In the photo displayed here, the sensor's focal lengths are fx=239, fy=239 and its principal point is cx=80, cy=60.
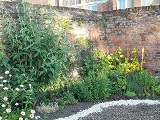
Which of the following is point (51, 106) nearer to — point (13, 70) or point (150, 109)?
point (13, 70)

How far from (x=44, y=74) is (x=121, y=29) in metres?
3.43

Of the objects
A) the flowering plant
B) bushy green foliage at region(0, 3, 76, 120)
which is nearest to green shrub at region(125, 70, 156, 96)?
bushy green foliage at region(0, 3, 76, 120)

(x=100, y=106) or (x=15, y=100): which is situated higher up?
(x=15, y=100)

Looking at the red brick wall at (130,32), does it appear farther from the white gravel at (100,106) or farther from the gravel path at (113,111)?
the gravel path at (113,111)

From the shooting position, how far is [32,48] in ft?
16.8

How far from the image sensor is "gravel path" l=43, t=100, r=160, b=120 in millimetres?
4379

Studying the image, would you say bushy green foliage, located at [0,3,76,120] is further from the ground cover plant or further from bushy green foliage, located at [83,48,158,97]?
bushy green foliage, located at [83,48,158,97]

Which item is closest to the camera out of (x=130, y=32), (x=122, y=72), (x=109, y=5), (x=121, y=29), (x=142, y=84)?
(x=142, y=84)

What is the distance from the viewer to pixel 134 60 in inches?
290

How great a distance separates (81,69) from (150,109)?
106 inches

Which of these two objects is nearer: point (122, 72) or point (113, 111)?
point (113, 111)

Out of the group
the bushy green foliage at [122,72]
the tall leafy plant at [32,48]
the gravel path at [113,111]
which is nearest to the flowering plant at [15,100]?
the tall leafy plant at [32,48]

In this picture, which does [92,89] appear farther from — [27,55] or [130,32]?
[130,32]

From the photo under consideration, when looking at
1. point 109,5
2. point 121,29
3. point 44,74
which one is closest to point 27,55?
point 44,74
